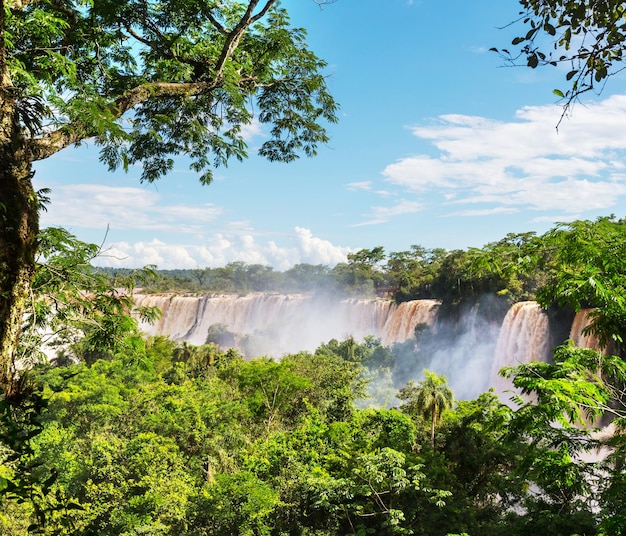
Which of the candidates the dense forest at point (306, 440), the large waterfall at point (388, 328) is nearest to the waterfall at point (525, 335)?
the large waterfall at point (388, 328)

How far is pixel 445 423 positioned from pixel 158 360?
850 inches

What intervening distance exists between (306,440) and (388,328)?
27287mm

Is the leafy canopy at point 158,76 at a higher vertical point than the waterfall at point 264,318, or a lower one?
higher

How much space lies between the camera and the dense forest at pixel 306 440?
3262mm

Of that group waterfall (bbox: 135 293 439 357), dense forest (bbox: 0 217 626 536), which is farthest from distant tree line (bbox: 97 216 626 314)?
waterfall (bbox: 135 293 439 357)

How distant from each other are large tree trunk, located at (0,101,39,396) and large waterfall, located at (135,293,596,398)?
7.71 m

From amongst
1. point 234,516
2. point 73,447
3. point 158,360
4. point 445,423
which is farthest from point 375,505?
point 158,360

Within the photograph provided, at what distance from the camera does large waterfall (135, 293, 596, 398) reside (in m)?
25.1

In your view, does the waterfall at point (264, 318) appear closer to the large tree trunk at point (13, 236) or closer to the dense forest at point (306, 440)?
the dense forest at point (306, 440)

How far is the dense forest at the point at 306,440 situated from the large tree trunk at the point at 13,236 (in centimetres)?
17

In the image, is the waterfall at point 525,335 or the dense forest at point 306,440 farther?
the waterfall at point 525,335

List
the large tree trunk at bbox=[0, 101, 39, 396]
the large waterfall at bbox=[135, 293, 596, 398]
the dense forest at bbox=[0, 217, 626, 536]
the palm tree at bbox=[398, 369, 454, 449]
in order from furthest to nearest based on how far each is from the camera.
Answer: the large waterfall at bbox=[135, 293, 596, 398] < the palm tree at bbox=[398, 369, 454, 449] < the dense forest at bbox=[0, 217, 626, 536] < the large tree trunk at bbox=[0, 101, 39, 396]

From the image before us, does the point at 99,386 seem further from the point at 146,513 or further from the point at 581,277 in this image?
the point at 581,277

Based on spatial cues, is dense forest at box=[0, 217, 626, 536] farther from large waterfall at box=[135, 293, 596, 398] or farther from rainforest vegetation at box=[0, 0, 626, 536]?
large waterfall at box=[135, 293, 596, 398]
